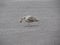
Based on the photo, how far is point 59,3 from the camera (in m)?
1.64

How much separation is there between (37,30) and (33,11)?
296 mm

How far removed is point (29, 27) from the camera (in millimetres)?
1612

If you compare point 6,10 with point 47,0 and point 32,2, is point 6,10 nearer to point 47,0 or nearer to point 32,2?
point 32,2

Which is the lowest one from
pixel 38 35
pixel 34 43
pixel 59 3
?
pixel 34 43

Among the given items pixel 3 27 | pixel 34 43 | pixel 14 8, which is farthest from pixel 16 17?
pixel 34 43

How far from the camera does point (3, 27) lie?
1610mm

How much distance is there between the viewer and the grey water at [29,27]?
160 centimetres

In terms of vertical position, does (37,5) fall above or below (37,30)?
above

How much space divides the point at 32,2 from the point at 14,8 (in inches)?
11.4

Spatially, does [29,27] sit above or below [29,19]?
below

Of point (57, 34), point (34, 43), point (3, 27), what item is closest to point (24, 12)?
point (3, 27)

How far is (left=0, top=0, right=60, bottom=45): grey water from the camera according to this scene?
1600mm

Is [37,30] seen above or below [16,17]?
below

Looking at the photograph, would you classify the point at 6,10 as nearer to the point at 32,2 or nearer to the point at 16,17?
the point at 16,17
